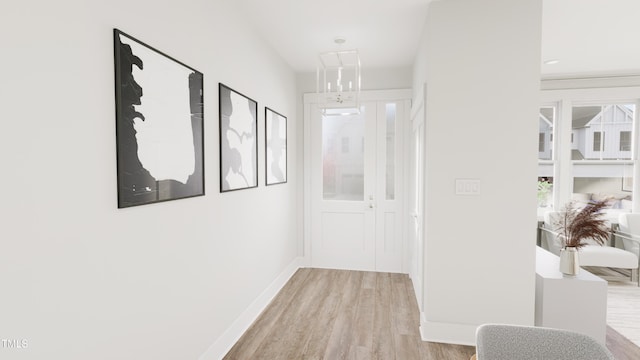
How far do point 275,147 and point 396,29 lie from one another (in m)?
1.65

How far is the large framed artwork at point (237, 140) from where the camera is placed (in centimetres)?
246

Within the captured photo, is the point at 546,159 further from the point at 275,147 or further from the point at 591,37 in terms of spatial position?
the point at 275,147

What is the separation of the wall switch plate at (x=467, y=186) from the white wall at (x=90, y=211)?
70.3 inches

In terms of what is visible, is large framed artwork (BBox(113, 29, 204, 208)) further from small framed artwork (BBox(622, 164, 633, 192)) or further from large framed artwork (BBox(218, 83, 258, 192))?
small framed artwork (BBox(622, 164, 633, 192))

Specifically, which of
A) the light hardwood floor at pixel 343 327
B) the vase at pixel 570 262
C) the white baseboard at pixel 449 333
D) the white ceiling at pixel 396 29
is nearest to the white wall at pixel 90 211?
the light hardwood floor at pixel 343 327

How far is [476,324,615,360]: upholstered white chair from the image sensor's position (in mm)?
1158

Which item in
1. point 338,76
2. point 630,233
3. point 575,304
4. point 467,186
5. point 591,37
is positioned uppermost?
point 591,37

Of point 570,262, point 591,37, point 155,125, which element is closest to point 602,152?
point 591,37

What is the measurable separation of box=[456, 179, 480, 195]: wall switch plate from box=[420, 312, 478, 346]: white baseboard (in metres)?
1.02

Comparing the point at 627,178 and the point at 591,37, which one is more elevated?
the point at 591,37

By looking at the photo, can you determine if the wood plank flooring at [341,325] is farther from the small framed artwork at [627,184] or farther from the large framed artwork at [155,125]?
the small framed artwork at [627,184]

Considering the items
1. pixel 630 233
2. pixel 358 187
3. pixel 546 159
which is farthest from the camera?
pixel 546 159

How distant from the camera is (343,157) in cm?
458

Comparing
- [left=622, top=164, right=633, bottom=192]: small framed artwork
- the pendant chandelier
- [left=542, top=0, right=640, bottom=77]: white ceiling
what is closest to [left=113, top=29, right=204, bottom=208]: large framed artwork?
the pendant chandelier
